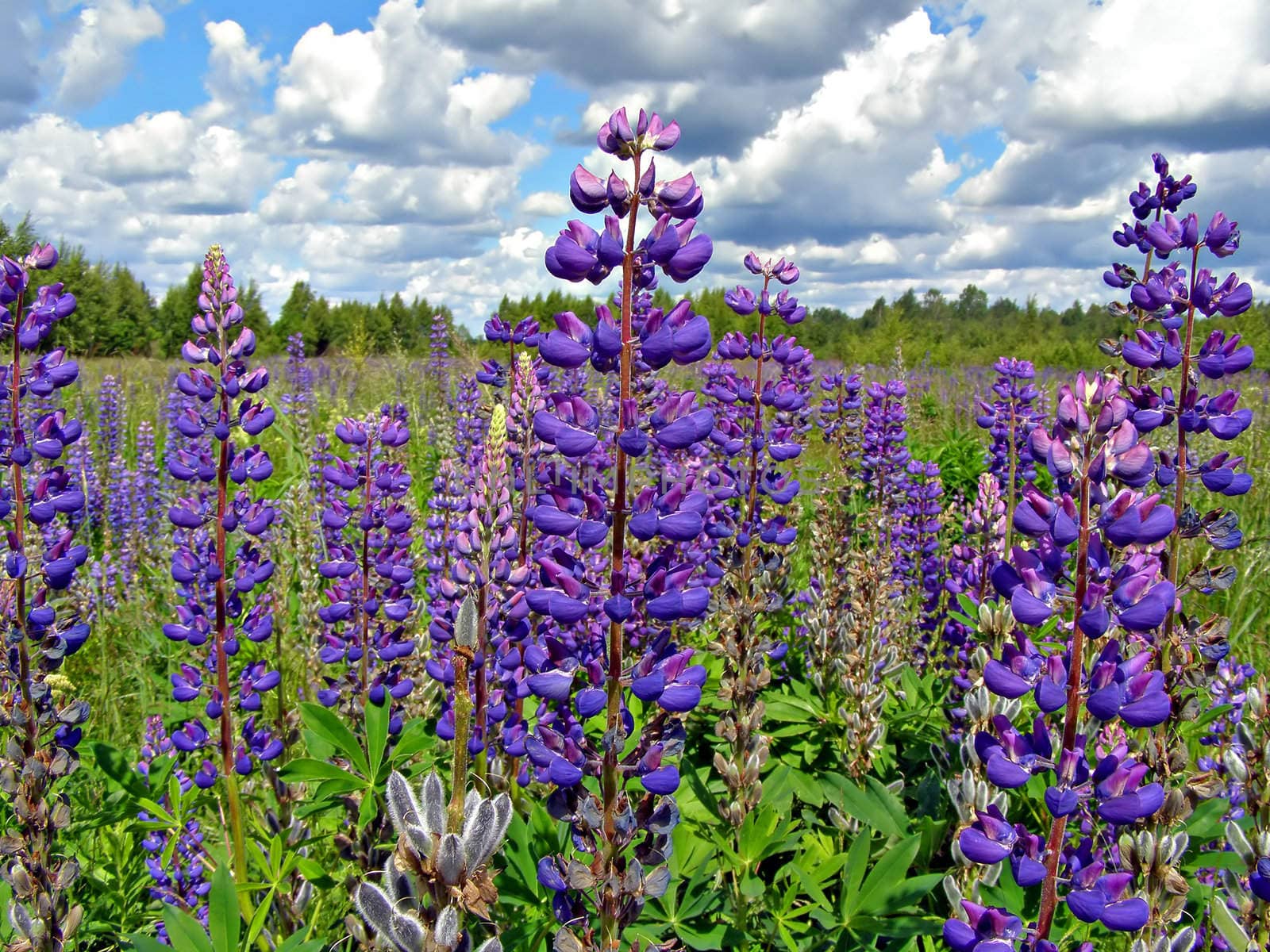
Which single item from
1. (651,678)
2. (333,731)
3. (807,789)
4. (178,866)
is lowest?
(178,866)

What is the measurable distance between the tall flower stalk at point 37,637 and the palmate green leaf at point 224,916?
52cm

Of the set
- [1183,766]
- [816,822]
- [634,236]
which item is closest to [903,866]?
[1183,766]

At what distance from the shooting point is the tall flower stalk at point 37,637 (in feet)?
7.01

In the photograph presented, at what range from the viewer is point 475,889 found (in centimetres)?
86

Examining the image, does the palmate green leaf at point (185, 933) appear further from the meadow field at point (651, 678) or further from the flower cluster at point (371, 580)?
the flower cluster at point (371, 580)

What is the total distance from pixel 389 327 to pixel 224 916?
35475 mm

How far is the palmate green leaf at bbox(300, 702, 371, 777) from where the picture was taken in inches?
90.0

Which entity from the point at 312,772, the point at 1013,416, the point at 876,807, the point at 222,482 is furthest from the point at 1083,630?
the point at 1013,416

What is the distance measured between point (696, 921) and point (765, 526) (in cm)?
138

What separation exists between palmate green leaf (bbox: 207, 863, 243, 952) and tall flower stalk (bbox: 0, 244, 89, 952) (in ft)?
1.71

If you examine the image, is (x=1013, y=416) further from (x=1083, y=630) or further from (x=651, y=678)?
(x=651, y=678)

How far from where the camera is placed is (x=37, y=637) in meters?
2.35

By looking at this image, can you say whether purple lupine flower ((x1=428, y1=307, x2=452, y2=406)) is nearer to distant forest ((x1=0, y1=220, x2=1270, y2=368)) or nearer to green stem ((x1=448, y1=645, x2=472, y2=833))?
distant forest ((x1=0, y1=220, x2=1270, y2=368))

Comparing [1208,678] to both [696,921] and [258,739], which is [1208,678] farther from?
[258,739]
